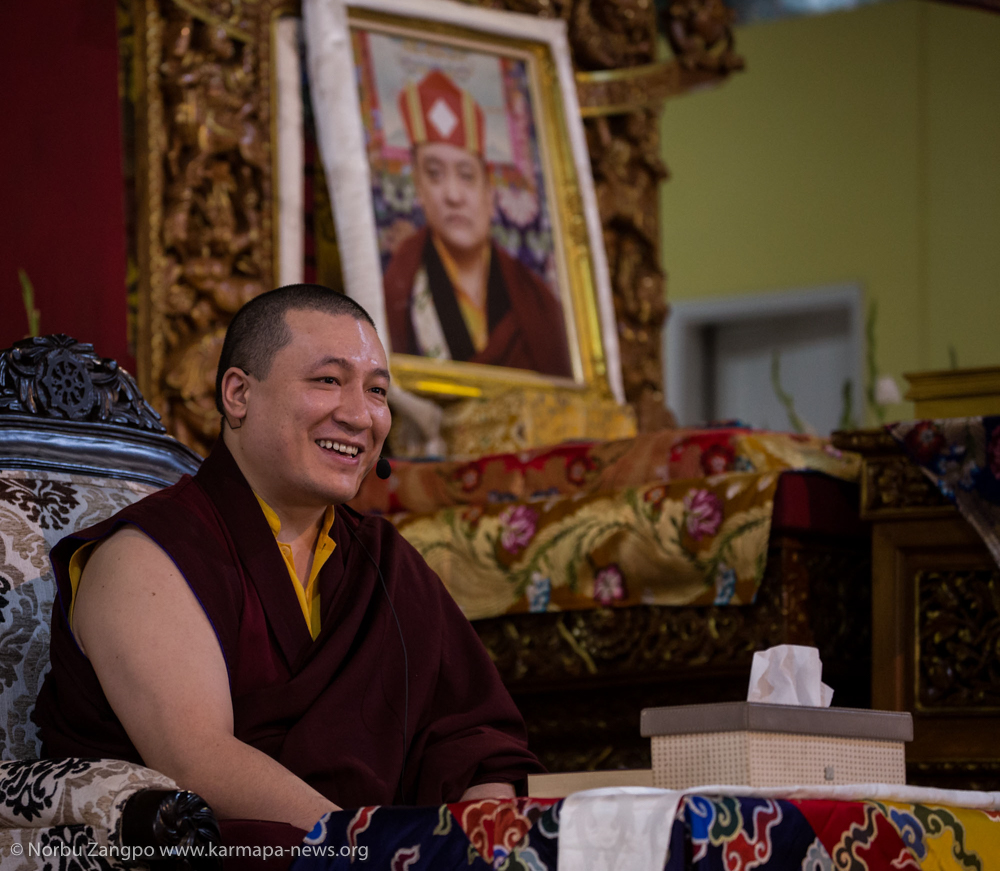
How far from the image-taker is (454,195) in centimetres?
426

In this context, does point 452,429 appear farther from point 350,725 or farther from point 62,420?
point 350,725

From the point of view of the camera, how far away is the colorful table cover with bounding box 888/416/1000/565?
2.61 metres

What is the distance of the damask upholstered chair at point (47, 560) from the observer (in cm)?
128

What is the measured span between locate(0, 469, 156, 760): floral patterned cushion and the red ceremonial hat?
2.55 meters

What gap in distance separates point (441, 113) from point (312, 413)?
2779 millimetres

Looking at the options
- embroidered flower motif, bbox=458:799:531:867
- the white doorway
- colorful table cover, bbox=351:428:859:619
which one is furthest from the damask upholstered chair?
the white doorway

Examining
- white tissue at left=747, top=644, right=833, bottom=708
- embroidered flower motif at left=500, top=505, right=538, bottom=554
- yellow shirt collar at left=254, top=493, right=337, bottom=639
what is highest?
embroidered flower motif at left=500, top=505, right=538, bottom=554

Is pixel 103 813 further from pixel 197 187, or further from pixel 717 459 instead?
pixel 197 187

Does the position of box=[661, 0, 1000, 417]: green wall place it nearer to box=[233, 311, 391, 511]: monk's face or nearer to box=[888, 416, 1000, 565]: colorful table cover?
box=[888, 416, 1000, 565]: colorful table cover

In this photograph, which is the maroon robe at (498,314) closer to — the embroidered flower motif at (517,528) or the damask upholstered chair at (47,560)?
the embroidered flower motif at (517,528)

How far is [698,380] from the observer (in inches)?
287

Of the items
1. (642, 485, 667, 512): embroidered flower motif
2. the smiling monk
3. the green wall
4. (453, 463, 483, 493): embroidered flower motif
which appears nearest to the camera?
the smiling monk

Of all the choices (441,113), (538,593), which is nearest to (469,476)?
(538,593)

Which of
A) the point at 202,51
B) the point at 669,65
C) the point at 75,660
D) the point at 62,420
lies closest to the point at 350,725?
the point at 75,660
